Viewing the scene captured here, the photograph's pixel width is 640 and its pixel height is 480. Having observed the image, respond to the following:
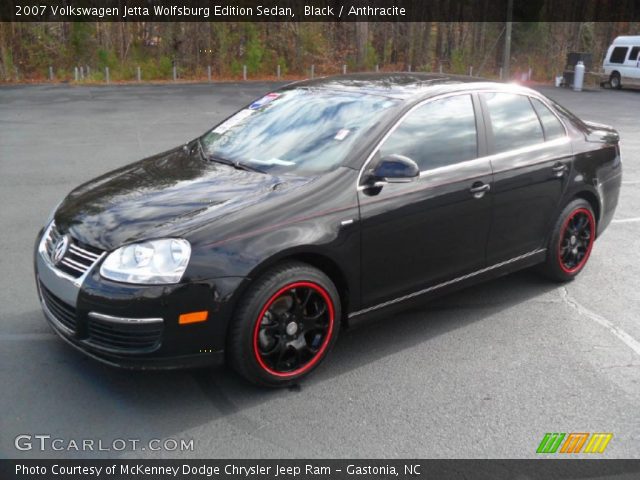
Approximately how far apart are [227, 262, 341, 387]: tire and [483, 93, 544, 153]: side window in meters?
1.80

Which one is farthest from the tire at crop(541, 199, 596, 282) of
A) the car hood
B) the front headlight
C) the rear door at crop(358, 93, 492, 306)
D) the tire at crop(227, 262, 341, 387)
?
the front headlight

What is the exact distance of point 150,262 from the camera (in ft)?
11.2

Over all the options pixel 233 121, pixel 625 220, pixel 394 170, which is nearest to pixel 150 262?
pixel 394 170

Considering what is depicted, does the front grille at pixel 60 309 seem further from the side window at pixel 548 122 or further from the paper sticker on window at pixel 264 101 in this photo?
the side window at pixel 548 122

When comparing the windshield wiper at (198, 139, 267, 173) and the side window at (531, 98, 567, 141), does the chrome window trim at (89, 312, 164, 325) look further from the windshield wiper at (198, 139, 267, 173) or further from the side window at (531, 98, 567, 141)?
the side window at (531, 98, 567, 141)

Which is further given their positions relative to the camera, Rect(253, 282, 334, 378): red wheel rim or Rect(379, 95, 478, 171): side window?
Rect(379, 95, 478, 171): side window

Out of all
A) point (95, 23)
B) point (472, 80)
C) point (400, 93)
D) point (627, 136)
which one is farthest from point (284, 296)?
point (95, 23)

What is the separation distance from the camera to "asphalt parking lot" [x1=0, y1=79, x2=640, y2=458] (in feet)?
11.0

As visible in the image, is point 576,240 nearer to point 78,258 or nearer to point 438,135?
point 438,135

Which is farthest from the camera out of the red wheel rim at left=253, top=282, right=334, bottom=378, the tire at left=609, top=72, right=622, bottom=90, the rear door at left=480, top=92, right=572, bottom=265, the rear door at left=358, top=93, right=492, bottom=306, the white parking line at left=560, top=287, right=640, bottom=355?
the tire at left=609, top=72, right=622, bottom=90

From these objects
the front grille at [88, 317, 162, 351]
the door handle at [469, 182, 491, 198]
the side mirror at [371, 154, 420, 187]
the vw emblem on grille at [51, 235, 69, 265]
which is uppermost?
the side mirror at [371, 154, 420, 187]

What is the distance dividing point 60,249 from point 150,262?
659mm

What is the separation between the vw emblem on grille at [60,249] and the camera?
12.1ft

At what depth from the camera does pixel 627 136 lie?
14.5 m
